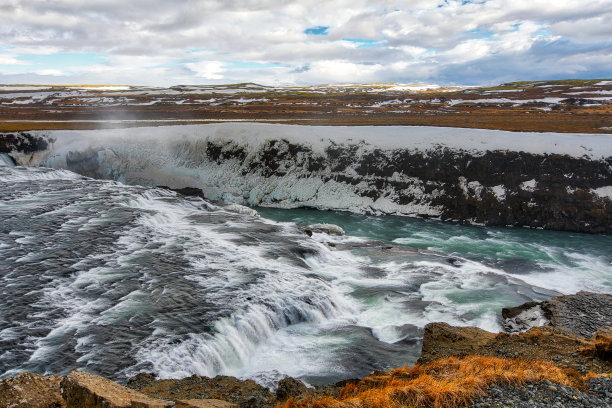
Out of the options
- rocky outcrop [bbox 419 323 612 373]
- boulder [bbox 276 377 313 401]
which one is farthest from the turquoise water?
boulder [bbox 276 377 313 401]

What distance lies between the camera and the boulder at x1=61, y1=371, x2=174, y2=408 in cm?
618

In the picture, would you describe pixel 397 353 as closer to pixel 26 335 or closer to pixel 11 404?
pixel 11 404

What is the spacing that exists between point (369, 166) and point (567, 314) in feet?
75.1

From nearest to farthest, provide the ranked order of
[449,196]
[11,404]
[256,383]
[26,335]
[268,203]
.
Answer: [11,404] → [256,383] → [26,335] → [449,196] → [268,203]

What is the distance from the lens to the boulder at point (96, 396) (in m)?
6.18

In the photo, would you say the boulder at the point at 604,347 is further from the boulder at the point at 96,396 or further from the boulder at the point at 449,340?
the boulder at the point at 96,396

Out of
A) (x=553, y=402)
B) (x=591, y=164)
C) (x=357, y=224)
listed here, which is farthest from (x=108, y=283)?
(x=591, y=164)

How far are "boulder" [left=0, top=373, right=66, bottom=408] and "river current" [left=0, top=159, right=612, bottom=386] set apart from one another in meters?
3.07

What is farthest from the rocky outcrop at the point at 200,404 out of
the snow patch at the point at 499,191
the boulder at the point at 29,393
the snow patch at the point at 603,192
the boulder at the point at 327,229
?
the snow patch at the point at 603,192

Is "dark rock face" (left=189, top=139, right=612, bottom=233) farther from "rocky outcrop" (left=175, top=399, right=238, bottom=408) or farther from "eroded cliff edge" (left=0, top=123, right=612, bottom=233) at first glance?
"rocky outcrop" (left=175, top=399, right=238, bottom=408)

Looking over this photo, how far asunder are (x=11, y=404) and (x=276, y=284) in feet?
34.0

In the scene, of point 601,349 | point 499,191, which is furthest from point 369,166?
point 601,349

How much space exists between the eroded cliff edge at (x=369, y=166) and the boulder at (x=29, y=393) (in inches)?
1102

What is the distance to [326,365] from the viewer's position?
38.9ft
